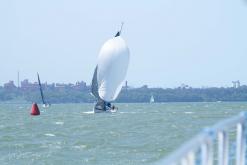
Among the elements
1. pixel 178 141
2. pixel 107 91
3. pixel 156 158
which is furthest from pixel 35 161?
pixel 107 91

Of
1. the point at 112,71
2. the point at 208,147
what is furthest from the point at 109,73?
the point at 208,147

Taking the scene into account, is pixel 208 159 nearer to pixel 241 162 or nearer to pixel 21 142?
pixel 241 162

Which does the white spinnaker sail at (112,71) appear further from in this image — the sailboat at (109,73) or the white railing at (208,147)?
the white railing at (208,147)

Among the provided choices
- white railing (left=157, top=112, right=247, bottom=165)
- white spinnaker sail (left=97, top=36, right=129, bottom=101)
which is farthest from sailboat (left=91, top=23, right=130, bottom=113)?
white railing (left=157, top=112, right=247, bottom=165)

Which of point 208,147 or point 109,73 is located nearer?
point 208,147

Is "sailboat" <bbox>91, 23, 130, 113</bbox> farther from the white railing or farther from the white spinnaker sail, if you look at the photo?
the white railing

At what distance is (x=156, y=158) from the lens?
26000 mm

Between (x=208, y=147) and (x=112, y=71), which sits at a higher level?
(x=112, y=71)

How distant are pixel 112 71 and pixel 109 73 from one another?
438mm

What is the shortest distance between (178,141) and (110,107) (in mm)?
41976

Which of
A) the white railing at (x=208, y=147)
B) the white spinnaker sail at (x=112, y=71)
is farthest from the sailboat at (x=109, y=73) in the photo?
the white railing at (x=208, y=147)

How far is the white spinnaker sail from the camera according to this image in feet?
234

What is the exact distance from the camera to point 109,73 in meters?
71.6

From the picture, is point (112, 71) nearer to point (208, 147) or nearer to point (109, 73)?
point (109, 73)
